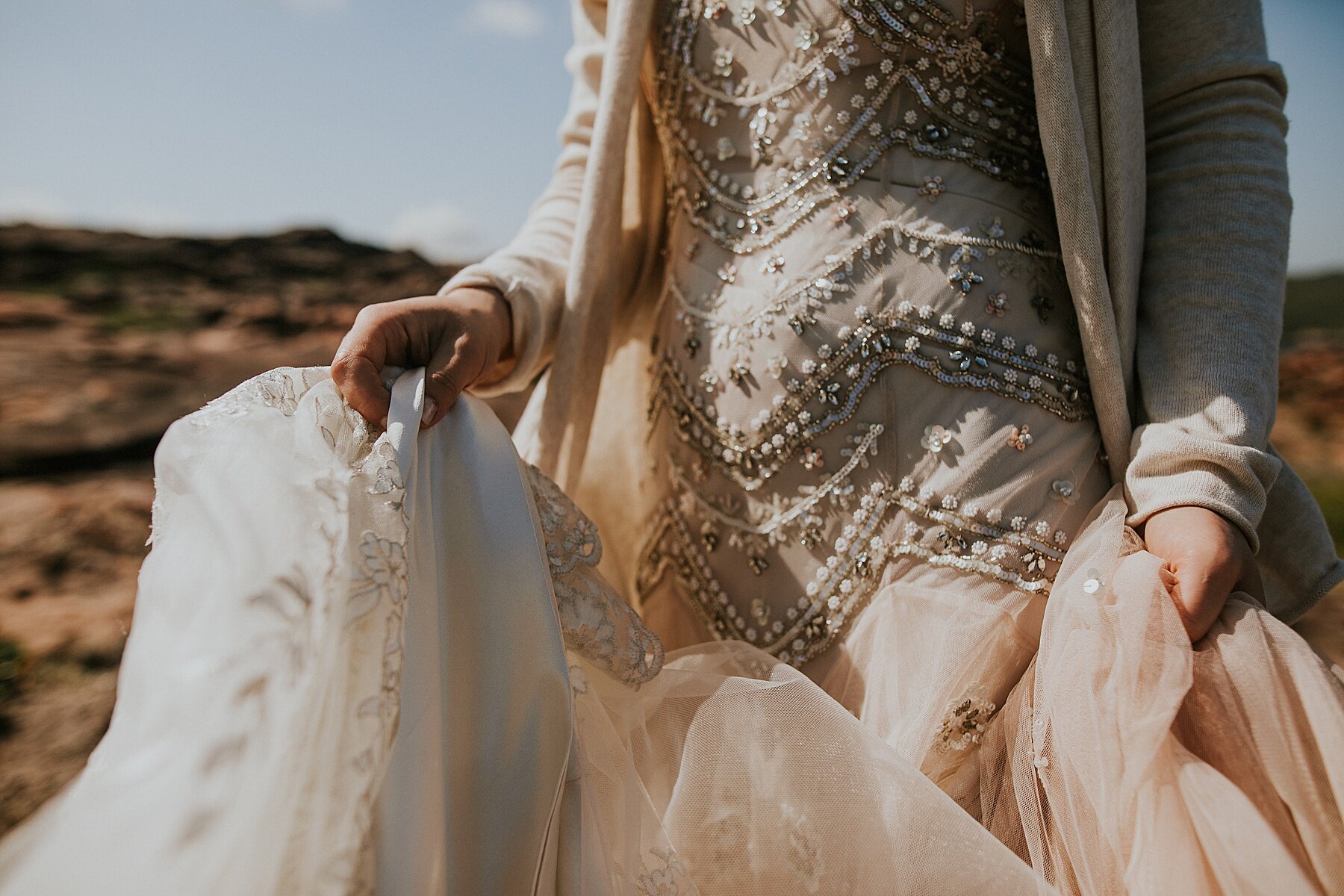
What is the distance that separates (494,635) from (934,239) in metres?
0.60

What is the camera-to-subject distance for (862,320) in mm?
825

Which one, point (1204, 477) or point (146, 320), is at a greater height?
point (1204, 477)

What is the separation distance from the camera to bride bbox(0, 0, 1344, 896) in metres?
0.49

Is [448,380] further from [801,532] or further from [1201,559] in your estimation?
[1201,559]

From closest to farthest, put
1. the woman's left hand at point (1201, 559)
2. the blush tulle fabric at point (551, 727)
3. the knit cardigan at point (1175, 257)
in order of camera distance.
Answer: the blush tulle fabric at point (551, 727) < the woman's left hand at point (1201, 559) < the knit cardigan at point (1175, 257)

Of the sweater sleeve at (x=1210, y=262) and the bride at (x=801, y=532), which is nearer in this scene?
the bride at (x=801, y=532)

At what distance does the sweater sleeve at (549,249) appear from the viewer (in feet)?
2.99

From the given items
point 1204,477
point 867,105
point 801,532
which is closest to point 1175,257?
point 1204,477

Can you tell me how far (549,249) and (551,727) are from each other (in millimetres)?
658

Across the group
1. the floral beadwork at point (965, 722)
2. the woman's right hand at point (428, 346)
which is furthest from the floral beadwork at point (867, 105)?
the floral beadwork at point (965, 722)

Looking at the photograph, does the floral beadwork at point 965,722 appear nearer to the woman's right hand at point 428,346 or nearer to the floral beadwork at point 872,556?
the floral beadwork at point 872,556

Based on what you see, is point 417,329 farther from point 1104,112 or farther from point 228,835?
point 1104,112

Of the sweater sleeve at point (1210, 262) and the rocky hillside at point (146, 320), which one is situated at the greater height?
the sweater sleeve at point (1210, 262)

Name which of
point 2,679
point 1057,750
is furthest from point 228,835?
point 2,679
